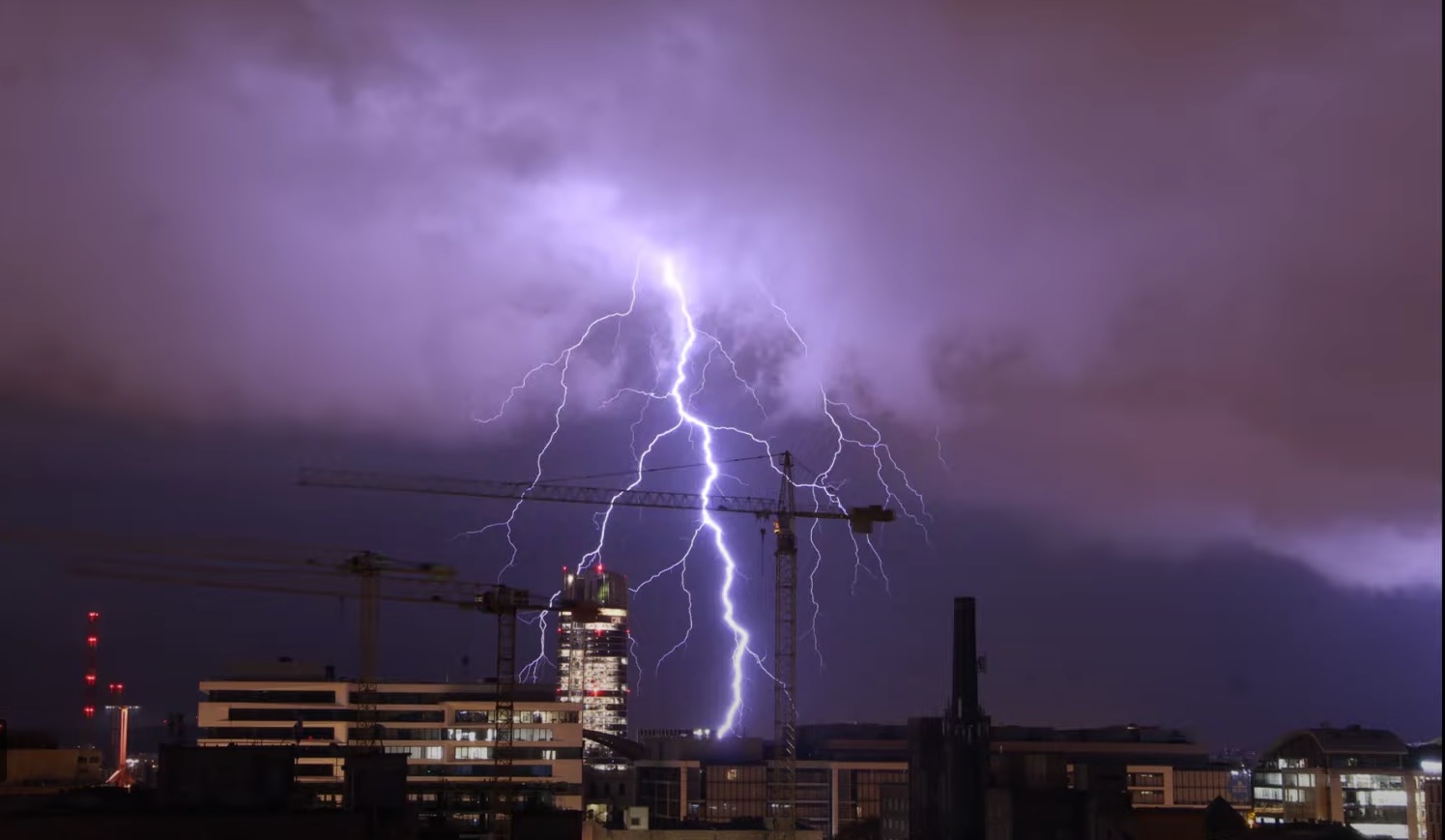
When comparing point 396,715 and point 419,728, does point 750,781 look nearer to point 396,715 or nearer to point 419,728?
point 419,728

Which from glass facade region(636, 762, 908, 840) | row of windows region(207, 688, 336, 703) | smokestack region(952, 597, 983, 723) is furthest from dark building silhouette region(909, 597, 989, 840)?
row of windows region(207, 688, 336, 703)

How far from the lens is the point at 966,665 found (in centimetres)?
6819

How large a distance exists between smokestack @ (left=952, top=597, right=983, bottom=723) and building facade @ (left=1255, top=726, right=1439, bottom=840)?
17.4 meters

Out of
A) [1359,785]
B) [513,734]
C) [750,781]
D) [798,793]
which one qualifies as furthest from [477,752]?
[1359,785]

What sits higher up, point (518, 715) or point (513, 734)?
point (518, 715)

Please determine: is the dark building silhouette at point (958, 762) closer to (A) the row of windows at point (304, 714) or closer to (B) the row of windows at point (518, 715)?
(B) the row of windows at point (518, 715)

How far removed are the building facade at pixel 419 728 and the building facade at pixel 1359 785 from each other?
115 ft

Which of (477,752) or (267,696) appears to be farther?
(267,696)

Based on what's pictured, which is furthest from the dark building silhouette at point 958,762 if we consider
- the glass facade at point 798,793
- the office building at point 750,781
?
the glass facade at point 798,793

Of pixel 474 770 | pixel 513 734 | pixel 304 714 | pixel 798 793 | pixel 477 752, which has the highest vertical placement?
pixel 304 714

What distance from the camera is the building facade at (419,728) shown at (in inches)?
2798

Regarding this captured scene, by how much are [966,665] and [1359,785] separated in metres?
23.1

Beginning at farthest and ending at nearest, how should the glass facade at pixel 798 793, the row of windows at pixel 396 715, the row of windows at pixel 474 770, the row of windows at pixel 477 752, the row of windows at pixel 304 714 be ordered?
1. the glass facade at pixel 798 793
2. the row of windows at pixel 304 714
3. the row of windows at pixel 396 715
4. the row of windows at pixel 477 752
5. the row of windows at pixel 474 770

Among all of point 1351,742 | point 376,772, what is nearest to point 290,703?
point 376,772
